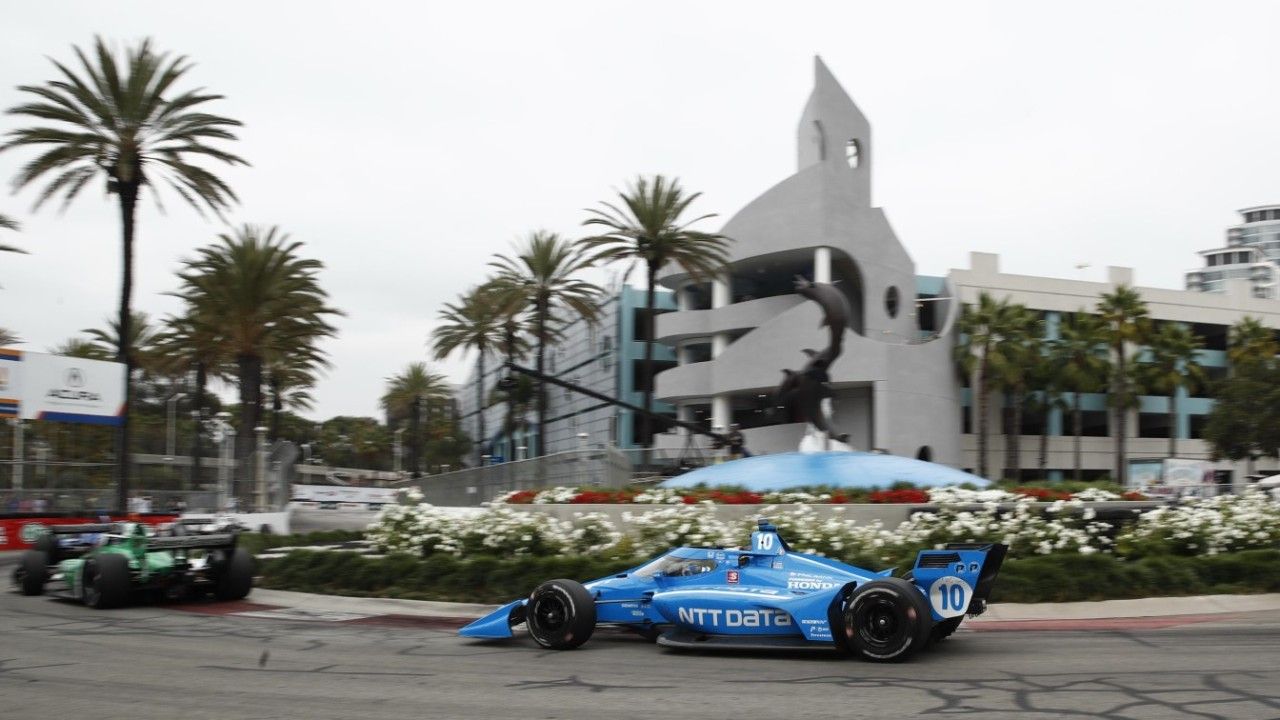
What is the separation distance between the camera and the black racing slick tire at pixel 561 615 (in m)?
11.8

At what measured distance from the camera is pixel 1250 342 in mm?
63094

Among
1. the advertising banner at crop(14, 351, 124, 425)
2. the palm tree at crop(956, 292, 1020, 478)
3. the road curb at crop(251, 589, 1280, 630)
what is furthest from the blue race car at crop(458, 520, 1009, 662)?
the palm tree at crop(956, 292, 1020, 478)

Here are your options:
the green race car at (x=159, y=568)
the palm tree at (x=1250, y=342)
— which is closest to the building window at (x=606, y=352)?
the palm tree at (x=1250, y=342)

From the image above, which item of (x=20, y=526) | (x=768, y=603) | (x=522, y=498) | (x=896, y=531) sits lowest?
(x=20, y=526)

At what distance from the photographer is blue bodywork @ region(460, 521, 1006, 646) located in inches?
427

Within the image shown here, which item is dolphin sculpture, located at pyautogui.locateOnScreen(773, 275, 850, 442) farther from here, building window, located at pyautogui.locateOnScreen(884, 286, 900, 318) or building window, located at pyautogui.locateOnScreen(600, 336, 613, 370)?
building window, located at pyautogui.locateOnScreen(600, 336, 613, 370)

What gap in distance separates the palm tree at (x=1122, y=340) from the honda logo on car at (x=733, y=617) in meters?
52.4

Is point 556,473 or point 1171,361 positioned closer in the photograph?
point 556,473

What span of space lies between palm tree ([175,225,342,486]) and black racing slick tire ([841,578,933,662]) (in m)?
33.5

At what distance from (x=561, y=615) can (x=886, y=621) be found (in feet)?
11.9

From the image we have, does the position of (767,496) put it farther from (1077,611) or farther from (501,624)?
(501,624)

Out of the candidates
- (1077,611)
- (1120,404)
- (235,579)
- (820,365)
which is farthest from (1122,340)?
(235,579)

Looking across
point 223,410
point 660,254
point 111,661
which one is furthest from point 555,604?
point 223,410

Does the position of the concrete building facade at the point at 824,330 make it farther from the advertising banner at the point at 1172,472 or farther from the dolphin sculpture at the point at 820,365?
the dolphin sculpture at the point at 820,365
